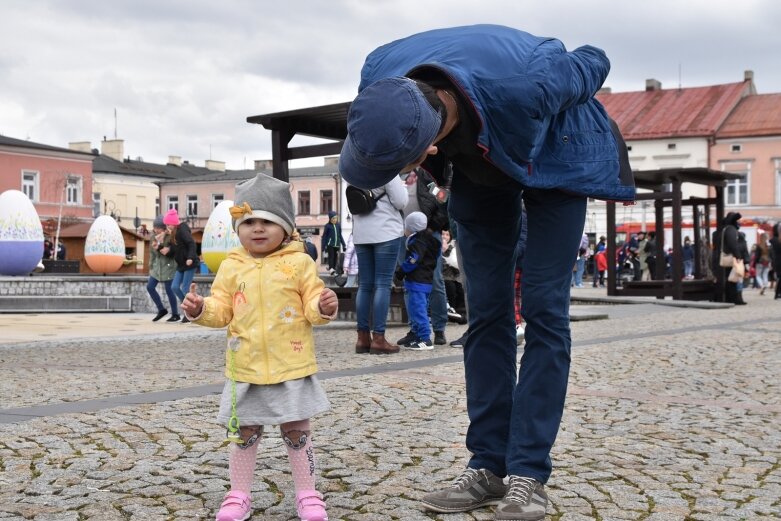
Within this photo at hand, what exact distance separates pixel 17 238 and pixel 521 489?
23.2 m

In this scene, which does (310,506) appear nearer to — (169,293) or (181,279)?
(181,279)

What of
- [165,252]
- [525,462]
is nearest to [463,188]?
[525,462]

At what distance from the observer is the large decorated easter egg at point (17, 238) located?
80.6 feet

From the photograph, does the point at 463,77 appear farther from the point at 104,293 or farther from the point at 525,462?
the point at 104,293

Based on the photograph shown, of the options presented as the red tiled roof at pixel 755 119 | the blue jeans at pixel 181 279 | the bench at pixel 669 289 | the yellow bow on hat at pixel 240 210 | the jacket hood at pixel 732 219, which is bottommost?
the bench at pixel 669 289

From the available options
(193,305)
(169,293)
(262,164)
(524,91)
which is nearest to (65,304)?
(169,293)

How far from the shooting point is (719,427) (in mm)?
5227

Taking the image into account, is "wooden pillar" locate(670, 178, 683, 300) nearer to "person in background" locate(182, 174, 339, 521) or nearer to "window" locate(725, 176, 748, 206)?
"person in background" locate(182, 174, 339, 521)

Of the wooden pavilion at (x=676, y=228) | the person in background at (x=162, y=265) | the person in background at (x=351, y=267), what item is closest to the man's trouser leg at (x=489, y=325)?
the person in background at (x=351, y=267)

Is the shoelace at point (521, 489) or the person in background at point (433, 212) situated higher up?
the person in background at point (433, 212)

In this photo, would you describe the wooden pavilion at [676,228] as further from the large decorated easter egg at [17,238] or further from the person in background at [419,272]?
the large decorated easter egg at [17,238]

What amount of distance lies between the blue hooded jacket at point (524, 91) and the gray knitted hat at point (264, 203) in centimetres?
63

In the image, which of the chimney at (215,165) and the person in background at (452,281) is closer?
the person in background at (452,281)

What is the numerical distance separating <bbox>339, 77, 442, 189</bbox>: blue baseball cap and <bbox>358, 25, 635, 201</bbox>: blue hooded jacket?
195mm
